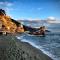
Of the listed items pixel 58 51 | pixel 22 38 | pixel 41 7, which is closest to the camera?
pixel 58 51

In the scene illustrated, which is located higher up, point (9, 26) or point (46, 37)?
point (9, 26)

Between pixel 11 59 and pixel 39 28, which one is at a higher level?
pixel 39 28

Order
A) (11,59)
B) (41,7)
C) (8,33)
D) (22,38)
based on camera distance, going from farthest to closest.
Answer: (22,38) < (8,33) < (41,7) < (11,59)


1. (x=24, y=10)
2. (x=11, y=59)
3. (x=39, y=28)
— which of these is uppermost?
(x=24, y=10)

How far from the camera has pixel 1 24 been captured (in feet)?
47.0

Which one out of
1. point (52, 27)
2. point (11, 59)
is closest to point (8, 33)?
point (52, 27)

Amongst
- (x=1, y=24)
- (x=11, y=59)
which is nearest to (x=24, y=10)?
(x=1, y=24)

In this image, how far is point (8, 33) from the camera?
14.3 meters

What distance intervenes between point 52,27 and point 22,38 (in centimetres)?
248

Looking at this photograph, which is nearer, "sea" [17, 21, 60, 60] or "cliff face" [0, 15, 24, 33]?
"sea" [17, 21, 60, 60]

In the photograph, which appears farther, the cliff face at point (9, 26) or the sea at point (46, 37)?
the cliff face at point (9, 26)

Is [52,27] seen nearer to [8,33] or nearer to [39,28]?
[39,28]

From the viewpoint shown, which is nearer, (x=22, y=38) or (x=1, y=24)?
(x=1, y=24)

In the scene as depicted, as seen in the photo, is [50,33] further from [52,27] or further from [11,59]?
[11,59]
